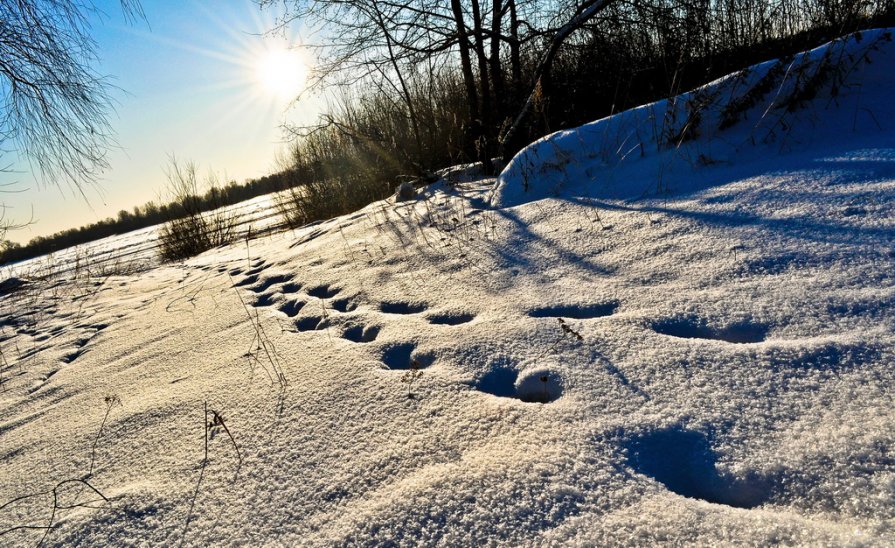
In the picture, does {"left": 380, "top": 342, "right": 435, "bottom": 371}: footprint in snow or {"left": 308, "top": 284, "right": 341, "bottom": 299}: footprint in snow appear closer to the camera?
{"left": 380, "top": 342, "right": 435, "bottom": 371}: footprint in snow

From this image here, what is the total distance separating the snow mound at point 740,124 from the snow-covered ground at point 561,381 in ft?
0.05

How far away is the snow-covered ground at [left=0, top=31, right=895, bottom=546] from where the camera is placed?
2.06ft

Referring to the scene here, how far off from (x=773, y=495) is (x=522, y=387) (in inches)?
18.6

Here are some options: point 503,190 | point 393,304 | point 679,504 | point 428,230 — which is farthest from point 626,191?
point 679,504

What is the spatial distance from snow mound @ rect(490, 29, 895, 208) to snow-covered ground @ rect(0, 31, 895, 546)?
16 mm

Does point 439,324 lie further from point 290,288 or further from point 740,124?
point 740,124

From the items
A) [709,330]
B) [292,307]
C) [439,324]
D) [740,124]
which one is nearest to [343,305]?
[292,307]

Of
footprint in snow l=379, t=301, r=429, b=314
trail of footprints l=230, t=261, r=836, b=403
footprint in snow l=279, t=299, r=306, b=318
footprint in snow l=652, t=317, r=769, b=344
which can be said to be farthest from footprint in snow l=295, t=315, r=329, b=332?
footprint in snow l=652, t=317, r=769, b=344

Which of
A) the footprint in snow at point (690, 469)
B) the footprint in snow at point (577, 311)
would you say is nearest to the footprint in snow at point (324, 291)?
the footprint in snow at point (577, 311)

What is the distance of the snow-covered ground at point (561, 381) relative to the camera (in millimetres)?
627

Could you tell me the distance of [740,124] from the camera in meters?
2.10

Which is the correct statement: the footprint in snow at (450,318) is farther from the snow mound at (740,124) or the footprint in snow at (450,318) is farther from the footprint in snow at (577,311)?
the snow mound at (740,124)

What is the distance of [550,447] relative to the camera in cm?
73

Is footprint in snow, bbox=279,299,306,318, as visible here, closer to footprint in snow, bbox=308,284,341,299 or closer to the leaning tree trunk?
footprint in snow, bbox=308,284,341,299
